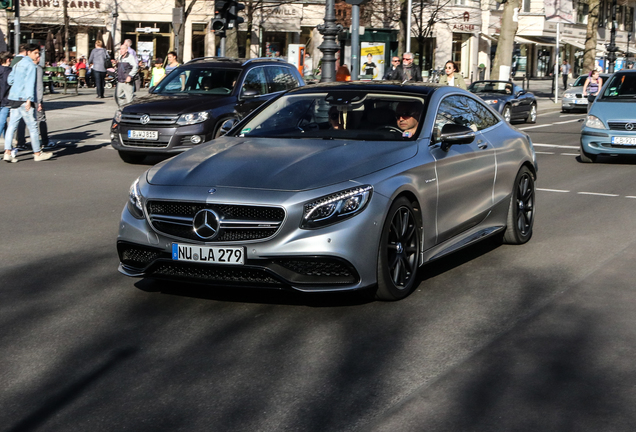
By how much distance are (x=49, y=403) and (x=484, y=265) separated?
413 cm


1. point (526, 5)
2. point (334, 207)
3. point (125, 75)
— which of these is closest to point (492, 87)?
point (125, 75)

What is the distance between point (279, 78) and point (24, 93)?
4.49 meters

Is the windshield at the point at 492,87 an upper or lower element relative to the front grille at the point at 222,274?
lower

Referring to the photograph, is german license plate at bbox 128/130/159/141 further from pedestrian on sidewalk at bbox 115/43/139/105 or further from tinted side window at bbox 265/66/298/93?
pedestrian on sidewalk at bbox 115/43/139/105

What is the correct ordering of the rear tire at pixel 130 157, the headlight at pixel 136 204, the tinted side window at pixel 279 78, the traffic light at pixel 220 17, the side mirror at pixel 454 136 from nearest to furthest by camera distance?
the headlight at pixel 136 204, the side mirror at pixel 454 136, the rear tire at pixel 130 157, the tinted side window at pixel 279 78, the traffic light at pixel 220 17

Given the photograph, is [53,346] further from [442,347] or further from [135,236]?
[442,347]

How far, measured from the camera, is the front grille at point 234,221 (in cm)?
559

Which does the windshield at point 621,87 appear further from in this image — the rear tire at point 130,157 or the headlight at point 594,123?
the rear tire at point 130,157

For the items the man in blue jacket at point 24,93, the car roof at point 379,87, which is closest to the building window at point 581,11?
the man in blue jacket at point 24,93

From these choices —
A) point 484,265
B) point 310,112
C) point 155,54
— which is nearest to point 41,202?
point 310,112

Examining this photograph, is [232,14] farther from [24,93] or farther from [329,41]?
[24,93]

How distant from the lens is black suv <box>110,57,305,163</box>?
48.3 ft

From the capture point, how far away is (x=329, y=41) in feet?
63.4

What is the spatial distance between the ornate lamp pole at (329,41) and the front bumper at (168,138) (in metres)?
5.05
